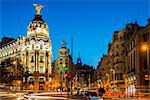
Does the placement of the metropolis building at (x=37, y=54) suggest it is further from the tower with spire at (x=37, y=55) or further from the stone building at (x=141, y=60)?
the stone building at (x=141, y=60)

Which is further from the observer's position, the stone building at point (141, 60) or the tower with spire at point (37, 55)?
the tower with spire at point (37, 55)

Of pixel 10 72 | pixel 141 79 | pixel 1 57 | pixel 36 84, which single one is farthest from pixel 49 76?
pixel 141 79

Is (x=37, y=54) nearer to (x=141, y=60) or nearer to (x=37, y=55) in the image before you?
(x=37, y=55)

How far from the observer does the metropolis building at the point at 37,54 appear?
128 meters

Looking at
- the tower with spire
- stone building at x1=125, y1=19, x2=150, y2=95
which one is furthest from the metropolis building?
stone building at x1=125, y1=19, x2=150, y2=95

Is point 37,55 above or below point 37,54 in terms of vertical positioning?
below

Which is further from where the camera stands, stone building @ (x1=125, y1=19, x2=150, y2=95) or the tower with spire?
the tower with spire

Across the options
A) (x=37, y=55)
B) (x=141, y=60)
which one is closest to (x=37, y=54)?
(x=37, y=55)

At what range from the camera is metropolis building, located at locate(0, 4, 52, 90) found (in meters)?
128

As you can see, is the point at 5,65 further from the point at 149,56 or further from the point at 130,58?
the point at 149,56

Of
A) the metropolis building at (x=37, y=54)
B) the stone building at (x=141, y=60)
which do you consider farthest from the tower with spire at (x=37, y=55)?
the stone building at (x=141, y=60)

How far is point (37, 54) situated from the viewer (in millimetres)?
130375

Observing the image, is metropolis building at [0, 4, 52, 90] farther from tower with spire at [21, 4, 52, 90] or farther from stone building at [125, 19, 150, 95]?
stone building at [125, 19, 150, 95]

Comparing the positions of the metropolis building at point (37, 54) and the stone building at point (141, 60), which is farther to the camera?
the metropolis building at point (37, 54)
